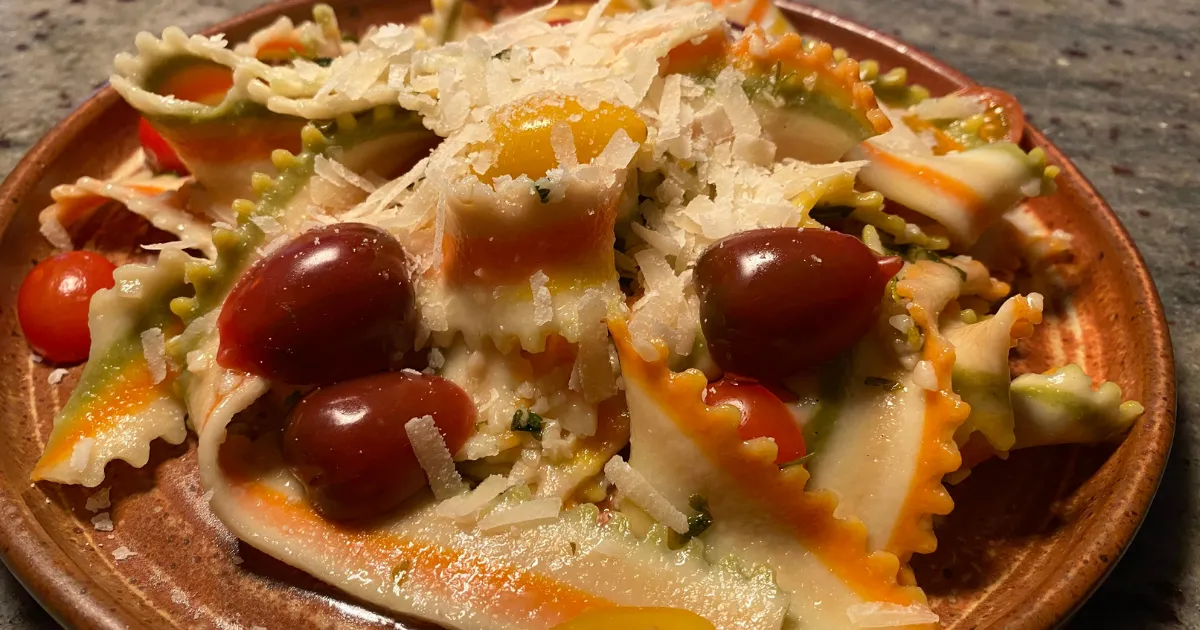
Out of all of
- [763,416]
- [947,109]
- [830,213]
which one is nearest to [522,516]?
[763,416]

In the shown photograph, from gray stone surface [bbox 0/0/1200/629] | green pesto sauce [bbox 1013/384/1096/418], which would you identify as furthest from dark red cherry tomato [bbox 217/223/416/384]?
gray stone surface [bbox 0/0/1200/629]

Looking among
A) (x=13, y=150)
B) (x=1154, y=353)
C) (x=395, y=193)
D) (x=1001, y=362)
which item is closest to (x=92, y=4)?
(x=13, y=150)

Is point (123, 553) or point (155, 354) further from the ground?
point (155, 354)

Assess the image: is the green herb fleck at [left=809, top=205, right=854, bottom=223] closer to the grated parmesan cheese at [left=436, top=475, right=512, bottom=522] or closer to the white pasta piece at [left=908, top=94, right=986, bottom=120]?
the white pasta piece at [left=908, top=94, right=986, bottom=120]

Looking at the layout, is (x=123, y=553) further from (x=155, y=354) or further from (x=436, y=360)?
(x=436, y=360)

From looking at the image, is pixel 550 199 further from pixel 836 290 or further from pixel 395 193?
pixel 836 290

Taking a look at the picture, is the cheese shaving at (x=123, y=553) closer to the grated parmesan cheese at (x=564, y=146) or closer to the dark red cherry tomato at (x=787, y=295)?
the grated parmesan cheese at (x=564, y=146)

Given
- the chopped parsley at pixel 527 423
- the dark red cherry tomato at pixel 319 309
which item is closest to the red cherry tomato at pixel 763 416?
the chopped parsley at pixel 527 423
